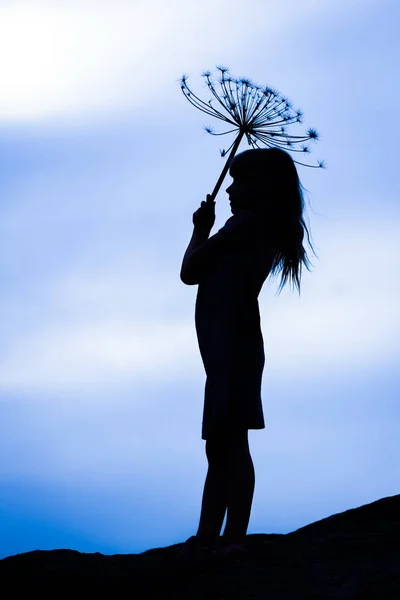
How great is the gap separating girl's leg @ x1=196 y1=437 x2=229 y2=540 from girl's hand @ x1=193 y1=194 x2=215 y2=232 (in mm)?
1542

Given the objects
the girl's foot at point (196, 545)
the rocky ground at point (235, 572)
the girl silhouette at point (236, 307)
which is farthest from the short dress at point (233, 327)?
the rocky ground at point (235, 572)

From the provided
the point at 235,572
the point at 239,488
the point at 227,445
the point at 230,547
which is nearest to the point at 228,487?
the point at 239,488

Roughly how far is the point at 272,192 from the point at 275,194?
3 cm

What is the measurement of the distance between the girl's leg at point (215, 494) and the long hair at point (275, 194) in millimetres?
1378

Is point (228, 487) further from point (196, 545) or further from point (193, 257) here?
point (193, 257)

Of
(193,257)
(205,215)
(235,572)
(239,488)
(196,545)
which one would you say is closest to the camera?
(235,572)

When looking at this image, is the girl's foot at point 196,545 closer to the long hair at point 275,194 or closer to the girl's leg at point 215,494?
the girl's leg at point 215,494

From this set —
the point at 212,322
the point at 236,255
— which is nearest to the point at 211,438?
the point at 212,322

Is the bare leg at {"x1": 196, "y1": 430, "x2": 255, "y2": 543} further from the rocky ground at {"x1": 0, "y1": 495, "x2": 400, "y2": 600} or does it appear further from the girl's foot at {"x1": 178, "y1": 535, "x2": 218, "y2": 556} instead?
the rocky ground at {"x1": 0, "y1": 495, "x2": 400, "y2": 600}

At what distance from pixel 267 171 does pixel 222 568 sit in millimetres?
2778

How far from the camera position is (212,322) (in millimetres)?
6672

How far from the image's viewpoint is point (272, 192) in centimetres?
685

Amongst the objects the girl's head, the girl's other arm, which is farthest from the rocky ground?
the girl's head

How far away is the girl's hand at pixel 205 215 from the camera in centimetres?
688
